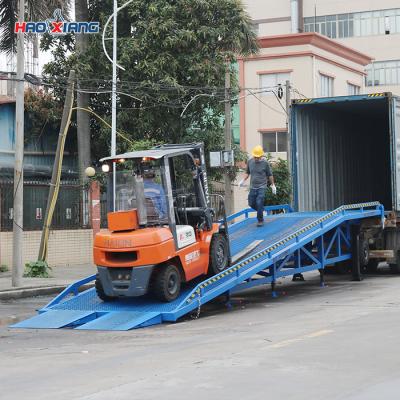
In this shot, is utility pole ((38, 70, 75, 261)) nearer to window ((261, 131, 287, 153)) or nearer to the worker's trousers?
the worker's trousers

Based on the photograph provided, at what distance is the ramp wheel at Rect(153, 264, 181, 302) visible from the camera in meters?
12.6

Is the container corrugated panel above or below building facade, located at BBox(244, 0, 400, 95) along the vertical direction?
below

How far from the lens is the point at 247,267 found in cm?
1404

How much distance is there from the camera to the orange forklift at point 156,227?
41.2 ft

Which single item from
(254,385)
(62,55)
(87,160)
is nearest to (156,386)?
(254,385)

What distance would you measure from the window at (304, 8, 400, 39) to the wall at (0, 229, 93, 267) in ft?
120

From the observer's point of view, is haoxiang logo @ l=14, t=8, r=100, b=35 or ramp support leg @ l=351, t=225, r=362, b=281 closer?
ramp support leg @ l=351, t=225, r=362, b=281

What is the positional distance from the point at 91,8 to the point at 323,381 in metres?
25.6

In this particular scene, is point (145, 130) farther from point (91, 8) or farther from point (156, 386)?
point (156, 386)

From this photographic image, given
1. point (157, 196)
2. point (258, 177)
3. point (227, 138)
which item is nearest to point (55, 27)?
point (258, 177)

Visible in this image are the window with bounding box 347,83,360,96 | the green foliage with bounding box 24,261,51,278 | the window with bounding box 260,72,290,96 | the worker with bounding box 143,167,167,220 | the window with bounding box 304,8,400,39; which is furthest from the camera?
the window with bounding box 304,8,400,39

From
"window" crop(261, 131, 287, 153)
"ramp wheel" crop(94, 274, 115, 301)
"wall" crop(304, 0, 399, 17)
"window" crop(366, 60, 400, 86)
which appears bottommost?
"ramp wheel" crop(94, 274, 115, 301)

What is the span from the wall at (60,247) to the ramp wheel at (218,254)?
1121 cm

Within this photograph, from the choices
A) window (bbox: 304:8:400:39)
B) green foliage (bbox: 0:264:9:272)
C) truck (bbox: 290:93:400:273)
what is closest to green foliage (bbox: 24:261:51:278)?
green foliage (bbox: 0:264:9:272)
